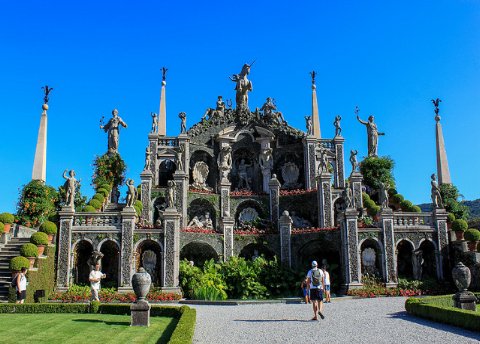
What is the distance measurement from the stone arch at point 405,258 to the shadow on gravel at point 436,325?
12.5 meters

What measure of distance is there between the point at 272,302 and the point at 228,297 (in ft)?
14.0

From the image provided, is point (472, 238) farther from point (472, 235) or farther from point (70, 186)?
point (70, 186)

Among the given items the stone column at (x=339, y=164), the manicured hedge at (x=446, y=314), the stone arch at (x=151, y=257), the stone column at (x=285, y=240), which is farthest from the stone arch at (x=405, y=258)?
A: the stone arch at (x=151, y=257)

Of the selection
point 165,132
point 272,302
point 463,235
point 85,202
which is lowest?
point 272,302

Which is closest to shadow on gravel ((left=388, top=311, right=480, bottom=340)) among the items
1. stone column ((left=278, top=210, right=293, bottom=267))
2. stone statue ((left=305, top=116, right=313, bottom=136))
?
stone column ((left=278, top=210, right=293, bottom=267))

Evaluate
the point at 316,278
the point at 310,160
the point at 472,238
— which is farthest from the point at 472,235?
the point at 316,278

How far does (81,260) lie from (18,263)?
259 inches

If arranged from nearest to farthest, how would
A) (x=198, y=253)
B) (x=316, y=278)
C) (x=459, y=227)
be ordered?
(x=316, y=278) < (x=459, y=227) < (x=198, y=253)

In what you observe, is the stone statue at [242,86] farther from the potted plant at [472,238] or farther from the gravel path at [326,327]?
the gravel path at [326,327]

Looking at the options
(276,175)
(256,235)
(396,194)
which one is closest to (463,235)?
(396,194)

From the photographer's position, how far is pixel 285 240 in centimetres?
3347

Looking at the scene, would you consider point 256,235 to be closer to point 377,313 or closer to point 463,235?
point 463,235

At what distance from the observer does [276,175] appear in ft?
140

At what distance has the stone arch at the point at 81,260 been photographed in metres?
29.8
